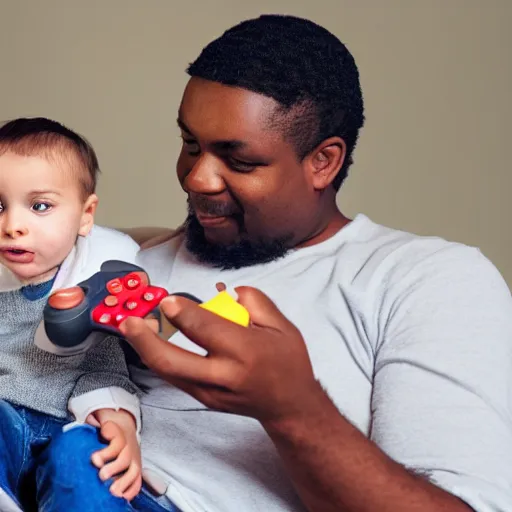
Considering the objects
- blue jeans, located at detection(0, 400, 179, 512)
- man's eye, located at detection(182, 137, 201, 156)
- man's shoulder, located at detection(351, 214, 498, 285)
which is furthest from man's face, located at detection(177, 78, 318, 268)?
blue jeans, located at detection(0, 400, 179, 512)

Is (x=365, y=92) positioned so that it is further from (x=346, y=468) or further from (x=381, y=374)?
(x=346, y=468)

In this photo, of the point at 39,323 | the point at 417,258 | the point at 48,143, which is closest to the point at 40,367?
the point at 39,323

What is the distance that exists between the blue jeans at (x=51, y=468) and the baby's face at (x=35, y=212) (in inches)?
7.3

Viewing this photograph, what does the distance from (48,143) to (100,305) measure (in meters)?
0.26

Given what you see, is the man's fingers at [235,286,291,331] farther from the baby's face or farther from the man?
the baby's face

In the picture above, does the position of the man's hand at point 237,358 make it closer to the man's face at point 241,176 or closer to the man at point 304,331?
the man at point 304,331

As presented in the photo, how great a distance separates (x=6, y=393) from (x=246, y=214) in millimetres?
389

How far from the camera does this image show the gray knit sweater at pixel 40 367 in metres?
1.29

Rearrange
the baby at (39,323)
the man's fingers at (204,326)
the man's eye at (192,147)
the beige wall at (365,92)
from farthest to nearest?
the beige wall at (365,92)
the man's eye at (192,147)
the baby at (39,323)
the man's fingers at (204,326)

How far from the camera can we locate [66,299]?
1172 millimetres

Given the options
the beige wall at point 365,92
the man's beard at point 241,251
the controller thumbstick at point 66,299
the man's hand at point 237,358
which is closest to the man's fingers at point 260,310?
the man's hand at point 237,358

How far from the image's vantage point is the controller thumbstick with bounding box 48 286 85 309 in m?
1.17

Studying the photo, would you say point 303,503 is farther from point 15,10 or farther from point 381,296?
point 15,10

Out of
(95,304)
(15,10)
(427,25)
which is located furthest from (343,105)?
(15,10)
